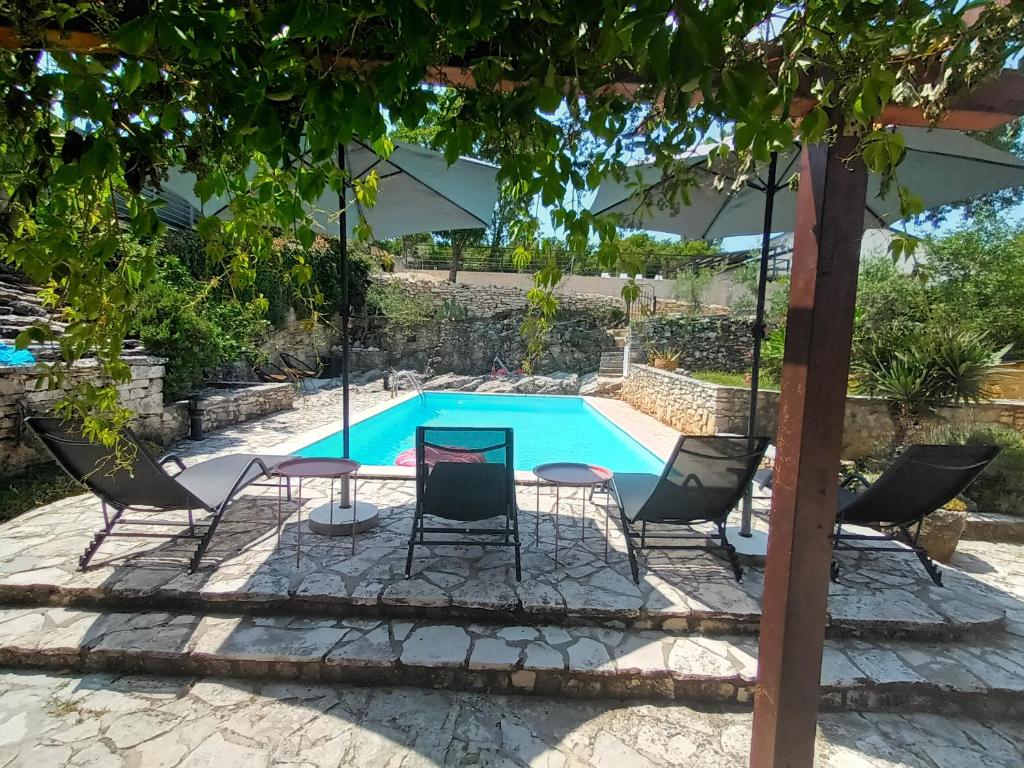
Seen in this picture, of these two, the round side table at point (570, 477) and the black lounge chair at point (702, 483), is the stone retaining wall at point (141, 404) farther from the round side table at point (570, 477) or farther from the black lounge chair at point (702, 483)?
the black lounge chair at point (702, 483)

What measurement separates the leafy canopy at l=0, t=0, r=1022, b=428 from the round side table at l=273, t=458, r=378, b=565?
1.90 m

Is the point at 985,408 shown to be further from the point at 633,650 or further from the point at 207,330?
the point at 207,330

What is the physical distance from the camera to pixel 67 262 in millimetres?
1420

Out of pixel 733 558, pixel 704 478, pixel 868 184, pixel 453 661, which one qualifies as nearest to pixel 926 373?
pixel 868 184

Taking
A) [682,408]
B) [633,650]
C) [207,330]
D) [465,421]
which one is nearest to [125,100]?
[633,650]

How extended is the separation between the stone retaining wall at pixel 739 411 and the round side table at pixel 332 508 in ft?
13.1

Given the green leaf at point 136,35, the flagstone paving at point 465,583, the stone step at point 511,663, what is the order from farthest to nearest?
the flagstone paving at point 465,583 → the stone step at point 511,663 → the green leaf at point 136,35

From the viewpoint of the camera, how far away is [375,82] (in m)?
1.10

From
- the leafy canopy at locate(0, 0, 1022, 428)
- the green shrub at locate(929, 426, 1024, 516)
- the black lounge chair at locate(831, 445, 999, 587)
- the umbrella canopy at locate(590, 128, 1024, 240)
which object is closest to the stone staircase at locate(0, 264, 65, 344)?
the leafy canopy at locate(0, 0, 1022, 428)

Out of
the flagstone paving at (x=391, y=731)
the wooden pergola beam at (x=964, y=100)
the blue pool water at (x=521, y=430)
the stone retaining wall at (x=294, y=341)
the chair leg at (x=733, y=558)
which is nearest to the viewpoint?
the wooden pergola beam at (x=964, y=100)

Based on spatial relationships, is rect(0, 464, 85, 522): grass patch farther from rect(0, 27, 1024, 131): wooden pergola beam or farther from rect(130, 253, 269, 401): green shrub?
rect(0, 27, 1024, 131): wooden pergola beam

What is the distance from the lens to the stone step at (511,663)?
2.46 m

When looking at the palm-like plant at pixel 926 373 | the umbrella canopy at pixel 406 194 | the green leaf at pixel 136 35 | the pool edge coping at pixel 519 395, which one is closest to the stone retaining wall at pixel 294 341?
the pool edge coping at pixel 519 395

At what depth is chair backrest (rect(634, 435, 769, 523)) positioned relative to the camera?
121 inches
